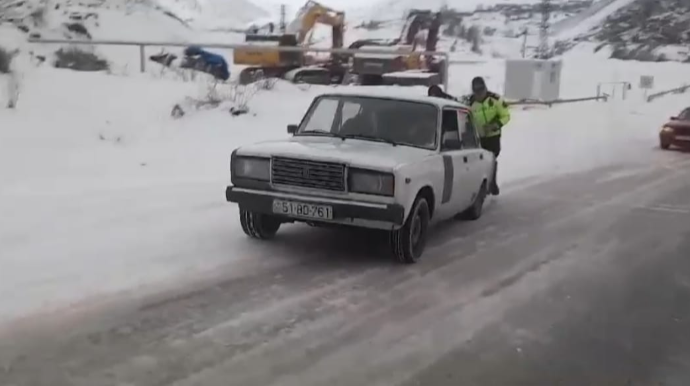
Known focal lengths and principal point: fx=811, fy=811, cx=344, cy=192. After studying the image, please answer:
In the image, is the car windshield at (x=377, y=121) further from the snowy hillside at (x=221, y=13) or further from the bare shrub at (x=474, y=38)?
the bare shrub at (x=474, y=38)

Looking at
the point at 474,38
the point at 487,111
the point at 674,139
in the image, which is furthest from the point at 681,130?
the point at 474,38

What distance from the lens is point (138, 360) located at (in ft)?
15.9

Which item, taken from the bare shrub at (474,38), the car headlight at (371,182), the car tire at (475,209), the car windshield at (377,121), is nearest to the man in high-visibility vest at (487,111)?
the car tire at (475,209)

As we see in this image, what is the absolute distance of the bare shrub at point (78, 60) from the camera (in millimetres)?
19661

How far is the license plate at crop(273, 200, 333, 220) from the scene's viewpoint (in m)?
7.10

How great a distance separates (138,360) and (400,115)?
4257mm

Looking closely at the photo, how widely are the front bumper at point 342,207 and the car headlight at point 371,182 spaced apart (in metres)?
0.11

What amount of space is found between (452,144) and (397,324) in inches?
125

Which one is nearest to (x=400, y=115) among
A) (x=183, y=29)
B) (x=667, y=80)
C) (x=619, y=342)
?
(x=619, y=342)

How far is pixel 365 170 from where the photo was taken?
704 centimetres

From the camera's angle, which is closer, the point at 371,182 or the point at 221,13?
the point at 371,182

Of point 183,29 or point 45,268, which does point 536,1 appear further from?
point 45,268

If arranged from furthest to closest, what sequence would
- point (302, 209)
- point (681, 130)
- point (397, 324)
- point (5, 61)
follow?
point (681, 130) < point (5, 61) < point (302, 209) < point (397, 324)

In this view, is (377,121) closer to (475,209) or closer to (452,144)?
(452,144)
